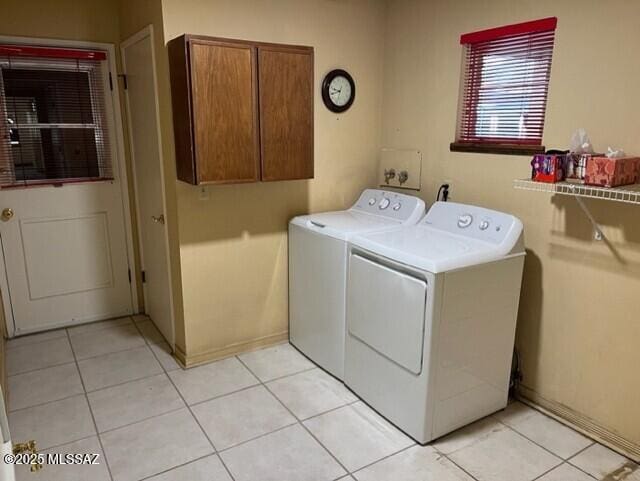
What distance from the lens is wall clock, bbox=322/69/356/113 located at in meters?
3.10

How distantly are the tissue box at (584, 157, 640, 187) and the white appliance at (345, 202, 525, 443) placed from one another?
0.47 m

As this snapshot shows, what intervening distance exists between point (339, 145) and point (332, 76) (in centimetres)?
46

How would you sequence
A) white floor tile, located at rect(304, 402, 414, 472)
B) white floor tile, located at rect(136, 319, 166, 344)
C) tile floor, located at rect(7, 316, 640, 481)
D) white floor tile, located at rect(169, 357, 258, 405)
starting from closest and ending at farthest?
tile floor, located at rect(7, 316, 640, 481)
white floor tile, located at rect(304, 402, 414, 472)
white floor tile, located at rect(169, 357, 258, 405)
white floor tile, located at rect(136, 319, 166, 344)

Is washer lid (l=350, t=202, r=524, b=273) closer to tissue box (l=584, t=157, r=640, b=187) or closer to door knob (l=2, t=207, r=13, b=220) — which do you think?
tissue box (l=584, t=157, r=640, b=187)

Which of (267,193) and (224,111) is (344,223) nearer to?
(267,193)

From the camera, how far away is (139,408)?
2588 mm

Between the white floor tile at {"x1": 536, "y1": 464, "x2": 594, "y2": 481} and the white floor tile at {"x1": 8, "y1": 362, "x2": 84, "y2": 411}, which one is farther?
the white floor tile at {"x1": 8, "y1": 362, "x2": 84, "y2": 411}

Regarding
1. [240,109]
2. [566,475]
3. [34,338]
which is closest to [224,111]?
[240,109]

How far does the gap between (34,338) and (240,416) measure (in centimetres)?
187

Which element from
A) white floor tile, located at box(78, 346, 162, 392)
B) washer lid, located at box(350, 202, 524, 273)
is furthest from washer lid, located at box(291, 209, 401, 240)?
white floor tile, located at box(78, 346, 162, 392)

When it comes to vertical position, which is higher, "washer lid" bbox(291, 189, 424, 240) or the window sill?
the window sill

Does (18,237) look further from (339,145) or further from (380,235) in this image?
(380,235)

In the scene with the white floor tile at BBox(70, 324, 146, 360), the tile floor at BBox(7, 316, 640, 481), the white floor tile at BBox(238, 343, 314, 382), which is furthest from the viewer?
the white floor tile at BBox(70, 324, 146, 360)

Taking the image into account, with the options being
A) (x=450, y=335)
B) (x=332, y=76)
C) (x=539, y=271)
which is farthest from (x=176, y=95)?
(x=539, y=271)
